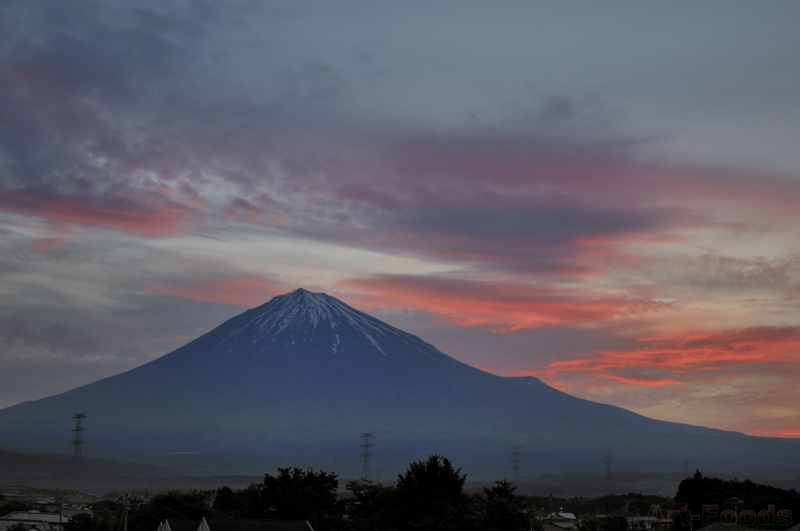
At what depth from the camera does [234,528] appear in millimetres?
62625

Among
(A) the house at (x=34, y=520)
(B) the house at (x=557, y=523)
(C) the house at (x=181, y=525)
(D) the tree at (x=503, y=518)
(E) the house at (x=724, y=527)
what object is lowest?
(A) the house at (x=34, y=520)

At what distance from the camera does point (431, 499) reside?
69.6m

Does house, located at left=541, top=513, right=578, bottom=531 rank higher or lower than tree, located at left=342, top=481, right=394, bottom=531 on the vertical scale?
lower

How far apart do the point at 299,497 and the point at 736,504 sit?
45.3 metres

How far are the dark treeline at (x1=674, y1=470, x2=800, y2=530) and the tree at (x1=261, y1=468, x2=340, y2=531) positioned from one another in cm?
3442

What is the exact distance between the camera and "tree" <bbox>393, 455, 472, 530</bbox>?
221 ft

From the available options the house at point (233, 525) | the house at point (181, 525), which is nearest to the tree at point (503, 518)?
the house at point (233, 525)

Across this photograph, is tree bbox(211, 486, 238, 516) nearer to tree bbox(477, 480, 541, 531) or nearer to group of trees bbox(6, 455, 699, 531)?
group of trees bbox(6, 455, 699, 531)

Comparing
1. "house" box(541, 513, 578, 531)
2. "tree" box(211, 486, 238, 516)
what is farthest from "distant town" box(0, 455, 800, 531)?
"house" box(541, 513, 578, 531)

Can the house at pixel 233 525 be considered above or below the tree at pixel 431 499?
below

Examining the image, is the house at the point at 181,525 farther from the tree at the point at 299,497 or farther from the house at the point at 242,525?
the tree at the point at 299,497

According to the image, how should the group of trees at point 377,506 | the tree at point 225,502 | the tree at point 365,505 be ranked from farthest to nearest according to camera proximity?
the tree at point 225,502
the tree at point 365,505
the group of trees at point 377,506

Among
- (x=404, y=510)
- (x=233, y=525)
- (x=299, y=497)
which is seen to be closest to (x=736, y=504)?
(x=404, y=510)

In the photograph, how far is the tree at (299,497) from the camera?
86250mm
